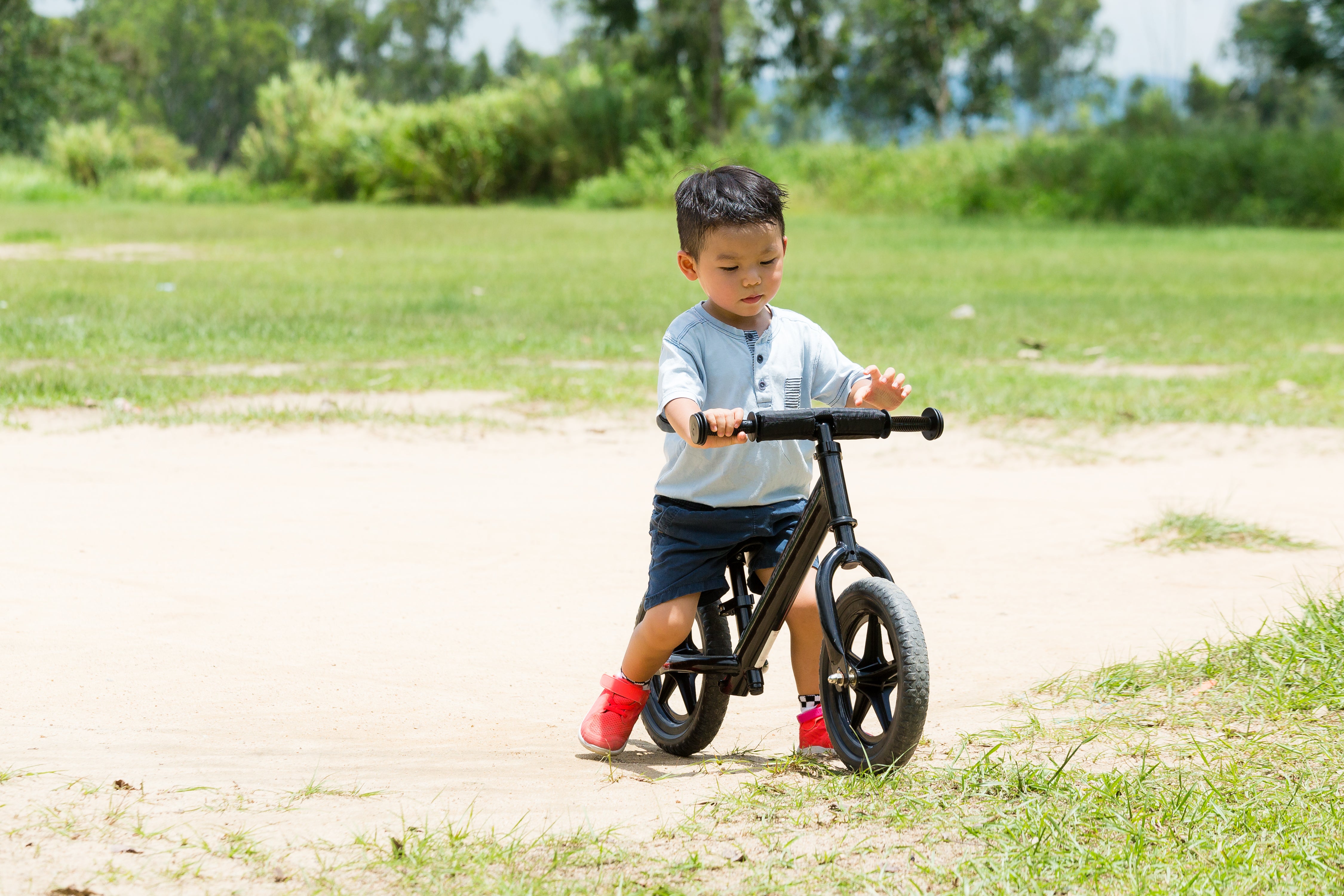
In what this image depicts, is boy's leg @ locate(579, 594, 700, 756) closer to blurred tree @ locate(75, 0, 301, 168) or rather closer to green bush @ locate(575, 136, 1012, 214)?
green bush @ locate(575, 136, 1012, 214)

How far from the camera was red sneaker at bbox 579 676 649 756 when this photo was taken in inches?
135

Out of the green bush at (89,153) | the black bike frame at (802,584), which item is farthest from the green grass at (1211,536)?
the green bush at (89,153)

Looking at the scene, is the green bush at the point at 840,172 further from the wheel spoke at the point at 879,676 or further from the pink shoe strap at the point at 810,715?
the wheel spoke at the point at 879,676

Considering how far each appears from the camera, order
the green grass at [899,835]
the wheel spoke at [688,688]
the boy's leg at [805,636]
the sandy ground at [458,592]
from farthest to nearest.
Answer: the wheel spoke at [688,688] < the boy's leg at [805,636] < the sandy ground at [458,592] < the green grass at [899,835]

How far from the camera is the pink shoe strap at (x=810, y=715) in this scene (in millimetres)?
3244

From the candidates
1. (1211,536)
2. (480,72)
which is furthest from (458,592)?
(480,72)

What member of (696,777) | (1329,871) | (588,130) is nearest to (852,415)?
(696,777)

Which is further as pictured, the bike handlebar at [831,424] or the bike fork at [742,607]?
the bike fork at [742,607]

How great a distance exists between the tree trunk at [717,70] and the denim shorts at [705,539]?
3407 cm

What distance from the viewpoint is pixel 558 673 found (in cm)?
416

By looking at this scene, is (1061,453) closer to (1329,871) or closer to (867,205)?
(1329,871)

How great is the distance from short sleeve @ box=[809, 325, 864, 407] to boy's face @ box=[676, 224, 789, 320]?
0.72ft

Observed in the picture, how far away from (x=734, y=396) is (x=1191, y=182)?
86.9 ft

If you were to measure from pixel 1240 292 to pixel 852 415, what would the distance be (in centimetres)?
1321
